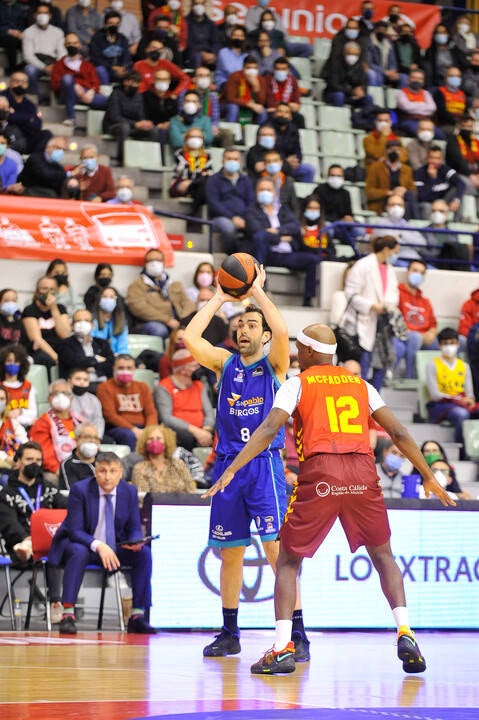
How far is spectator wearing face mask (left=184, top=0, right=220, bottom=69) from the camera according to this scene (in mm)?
20938

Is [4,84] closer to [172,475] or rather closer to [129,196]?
[129,196]

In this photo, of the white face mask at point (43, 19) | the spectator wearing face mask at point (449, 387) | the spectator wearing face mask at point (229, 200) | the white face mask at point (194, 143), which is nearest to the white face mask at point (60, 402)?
the spectator wearing face mask at point (229, 200)

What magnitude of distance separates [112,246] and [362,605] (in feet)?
20.9

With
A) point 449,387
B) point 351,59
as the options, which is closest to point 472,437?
point 449,387

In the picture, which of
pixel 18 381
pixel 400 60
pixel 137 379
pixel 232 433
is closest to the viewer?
pixel 232 433

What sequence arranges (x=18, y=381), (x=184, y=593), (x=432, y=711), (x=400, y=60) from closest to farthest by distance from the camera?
1. (x=432, y=711)
2. (x=184, y=593)
3. (x=18, y=381)
4. (x=400, y=60)

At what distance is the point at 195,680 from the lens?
7055 mm

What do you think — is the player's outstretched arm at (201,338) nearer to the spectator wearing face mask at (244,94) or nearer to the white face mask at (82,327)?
the white face mask at (82,327)

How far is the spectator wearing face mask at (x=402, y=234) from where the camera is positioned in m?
18.8

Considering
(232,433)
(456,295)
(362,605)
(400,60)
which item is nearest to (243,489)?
(232,433)

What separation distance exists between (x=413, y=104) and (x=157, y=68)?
4321 mm

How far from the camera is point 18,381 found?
14.1m

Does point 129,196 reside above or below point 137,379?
above

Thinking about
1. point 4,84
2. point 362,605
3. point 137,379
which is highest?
point 4,84
